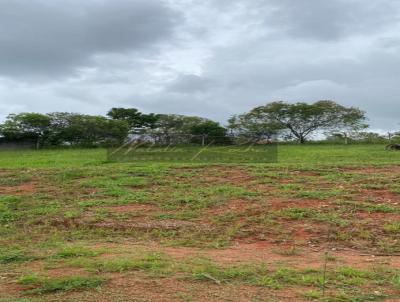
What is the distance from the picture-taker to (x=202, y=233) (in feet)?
21.2

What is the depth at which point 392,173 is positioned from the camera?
9906 millimetres

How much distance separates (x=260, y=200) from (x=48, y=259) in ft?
12.4

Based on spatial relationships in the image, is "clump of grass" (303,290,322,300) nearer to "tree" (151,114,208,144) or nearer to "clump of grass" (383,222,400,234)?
"clump of grass" (383,222,400,234)

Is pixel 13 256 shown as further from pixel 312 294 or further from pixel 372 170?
pixel 372 170

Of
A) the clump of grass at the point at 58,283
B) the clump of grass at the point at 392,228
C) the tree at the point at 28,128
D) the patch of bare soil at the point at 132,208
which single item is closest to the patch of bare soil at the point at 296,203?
the clump of grass at the point at 392,228

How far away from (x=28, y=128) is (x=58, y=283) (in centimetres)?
2737

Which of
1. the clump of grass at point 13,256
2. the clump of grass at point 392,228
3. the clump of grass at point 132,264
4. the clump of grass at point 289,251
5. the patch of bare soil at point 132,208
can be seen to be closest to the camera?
the clump of grass at point 132,264

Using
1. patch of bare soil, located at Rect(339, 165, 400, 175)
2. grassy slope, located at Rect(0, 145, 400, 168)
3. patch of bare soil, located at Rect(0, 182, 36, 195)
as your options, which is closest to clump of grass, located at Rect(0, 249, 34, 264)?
patch of bare soil, located at Rect(0, 182, 36, 195)

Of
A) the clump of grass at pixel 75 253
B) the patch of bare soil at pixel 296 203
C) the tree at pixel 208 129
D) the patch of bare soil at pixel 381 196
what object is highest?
the tree at pixel 208 129

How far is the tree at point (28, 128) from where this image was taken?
2947cm

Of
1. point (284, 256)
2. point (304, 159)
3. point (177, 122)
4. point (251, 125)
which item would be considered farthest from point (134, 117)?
point (284, 256)

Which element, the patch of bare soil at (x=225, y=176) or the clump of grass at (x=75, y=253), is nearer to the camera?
the clump of grass at (x=75, y=253)

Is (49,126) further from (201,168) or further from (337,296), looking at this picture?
(337,296)

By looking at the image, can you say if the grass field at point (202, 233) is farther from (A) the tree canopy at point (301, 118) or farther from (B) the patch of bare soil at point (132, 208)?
(A) the tree canopy at point (301, 118)
